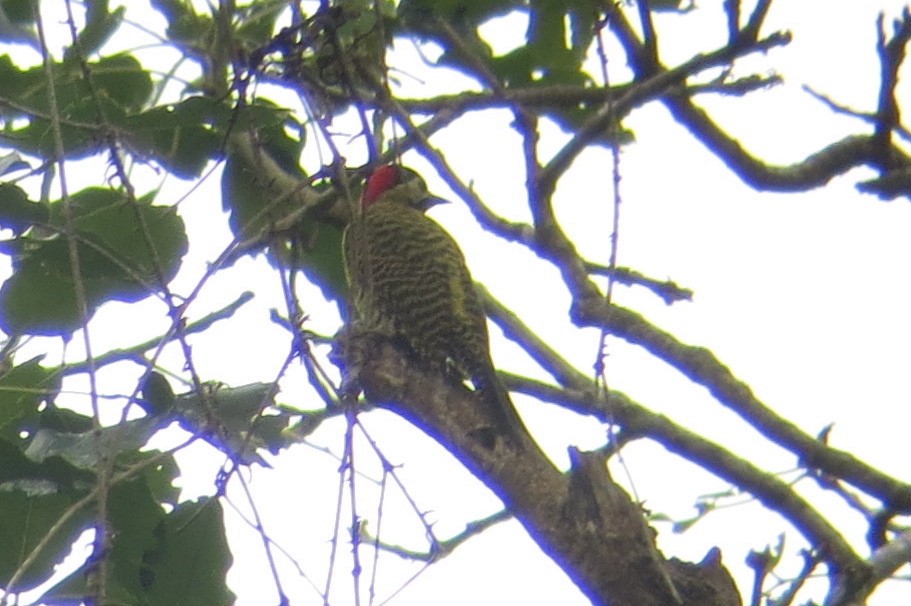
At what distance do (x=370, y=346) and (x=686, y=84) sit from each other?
1.18 m

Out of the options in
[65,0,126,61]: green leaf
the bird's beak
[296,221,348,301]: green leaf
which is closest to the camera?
[65,0,126,61]: green leaf

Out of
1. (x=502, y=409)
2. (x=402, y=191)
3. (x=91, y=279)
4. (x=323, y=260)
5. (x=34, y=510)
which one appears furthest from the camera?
(x=402, y=191)

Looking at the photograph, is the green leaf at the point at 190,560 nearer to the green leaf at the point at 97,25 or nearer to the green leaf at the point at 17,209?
the green leaf at the point at 17,209

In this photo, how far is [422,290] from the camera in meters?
5.11

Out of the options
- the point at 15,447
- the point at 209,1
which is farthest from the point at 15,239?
the point at 209,1

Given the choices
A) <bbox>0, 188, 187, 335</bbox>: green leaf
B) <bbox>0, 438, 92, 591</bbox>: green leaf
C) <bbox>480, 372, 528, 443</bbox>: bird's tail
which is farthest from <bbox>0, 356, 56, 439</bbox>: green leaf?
<bbox>480, 372, 528, 443</bbox>: bird's tail

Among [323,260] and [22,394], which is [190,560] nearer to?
[22,394]

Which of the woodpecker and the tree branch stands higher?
the woodpecker

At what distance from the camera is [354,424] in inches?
90.0

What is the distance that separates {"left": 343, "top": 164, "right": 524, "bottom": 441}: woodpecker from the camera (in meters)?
4.42

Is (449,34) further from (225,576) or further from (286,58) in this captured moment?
(225,576)

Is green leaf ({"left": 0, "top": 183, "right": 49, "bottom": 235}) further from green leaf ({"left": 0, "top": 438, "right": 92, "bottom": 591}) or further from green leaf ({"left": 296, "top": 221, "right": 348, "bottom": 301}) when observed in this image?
green leaf ({"left": 296, "top": 221, "right": 348, "bottom": 301})

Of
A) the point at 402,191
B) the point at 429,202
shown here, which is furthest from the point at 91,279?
the point at 429,202

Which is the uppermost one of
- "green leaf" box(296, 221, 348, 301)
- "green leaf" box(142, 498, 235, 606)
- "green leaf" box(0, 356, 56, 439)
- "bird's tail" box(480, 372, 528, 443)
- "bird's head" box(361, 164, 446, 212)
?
"bird's head" box(361, 164, 446, 212)
